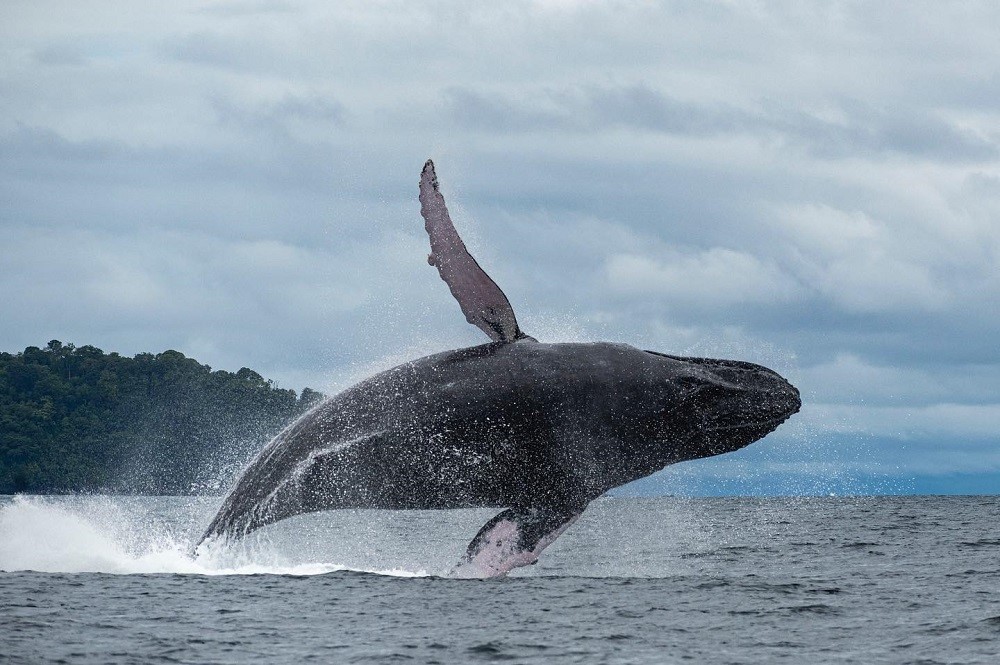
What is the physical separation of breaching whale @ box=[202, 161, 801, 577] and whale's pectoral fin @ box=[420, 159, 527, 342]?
0.04ft

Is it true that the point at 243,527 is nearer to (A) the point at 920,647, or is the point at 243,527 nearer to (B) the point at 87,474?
(A) the point at 920,647

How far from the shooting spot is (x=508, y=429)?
14.9 meters

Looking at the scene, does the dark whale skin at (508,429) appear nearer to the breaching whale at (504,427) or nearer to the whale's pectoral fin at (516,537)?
the breaching whale at (504,427)

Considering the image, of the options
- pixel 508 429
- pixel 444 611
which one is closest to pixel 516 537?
pixel 444 611

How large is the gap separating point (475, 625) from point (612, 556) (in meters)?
16.0

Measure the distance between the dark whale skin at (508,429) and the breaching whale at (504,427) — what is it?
0.01m

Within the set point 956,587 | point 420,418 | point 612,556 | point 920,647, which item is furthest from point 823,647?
point 612,556

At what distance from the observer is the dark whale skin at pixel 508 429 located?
48.7ft

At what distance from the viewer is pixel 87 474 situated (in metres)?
127

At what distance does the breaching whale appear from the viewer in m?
14.8

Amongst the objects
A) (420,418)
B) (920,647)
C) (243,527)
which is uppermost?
(420,418)

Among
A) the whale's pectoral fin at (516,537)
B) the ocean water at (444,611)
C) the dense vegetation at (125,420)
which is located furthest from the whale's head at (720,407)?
the dense vegetation at (125,420)

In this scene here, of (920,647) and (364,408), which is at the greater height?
(364,408)

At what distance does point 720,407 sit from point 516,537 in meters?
2.71
